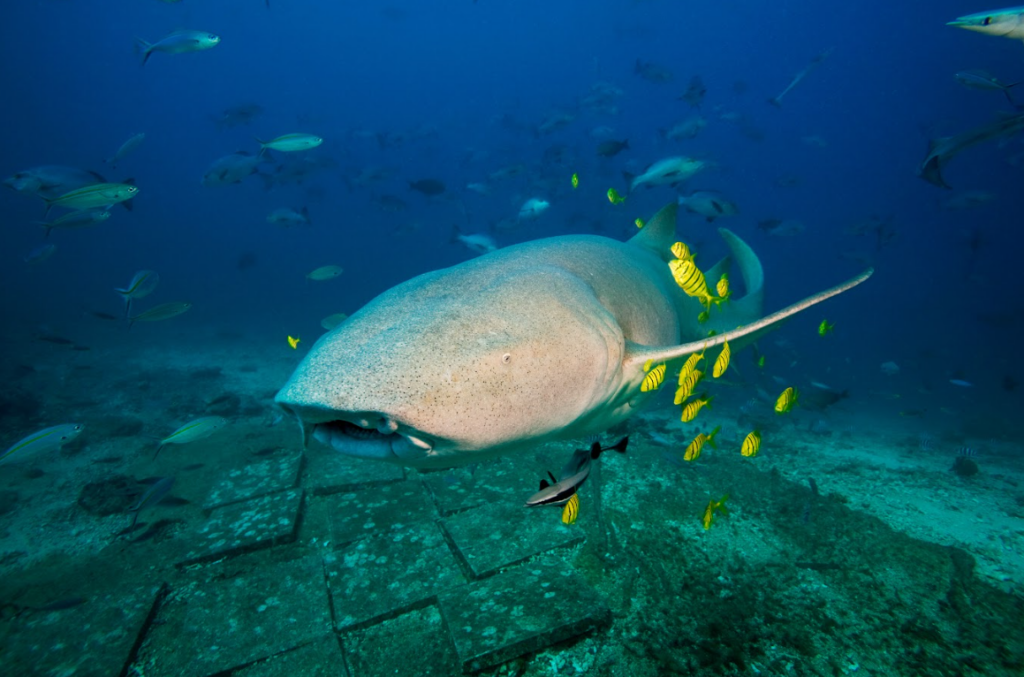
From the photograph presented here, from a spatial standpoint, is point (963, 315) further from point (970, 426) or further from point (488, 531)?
point (488, 531)

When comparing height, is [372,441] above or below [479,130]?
below

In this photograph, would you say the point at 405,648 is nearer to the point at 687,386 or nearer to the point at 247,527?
the point at 247,527

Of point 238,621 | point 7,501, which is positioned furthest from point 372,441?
point 7,501

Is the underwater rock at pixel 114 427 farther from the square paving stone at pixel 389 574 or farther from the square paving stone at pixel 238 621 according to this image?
the square paving stone at pixel 389 574

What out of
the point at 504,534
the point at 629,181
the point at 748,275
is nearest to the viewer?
the point at 504,534

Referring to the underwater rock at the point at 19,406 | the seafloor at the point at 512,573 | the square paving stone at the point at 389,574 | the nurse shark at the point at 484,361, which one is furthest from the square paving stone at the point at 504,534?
the underwater rock at the point at 19,406

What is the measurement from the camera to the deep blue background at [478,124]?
60938 millimetres

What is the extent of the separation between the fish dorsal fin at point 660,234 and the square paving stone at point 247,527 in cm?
448

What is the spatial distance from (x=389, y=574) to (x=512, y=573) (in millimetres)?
1011

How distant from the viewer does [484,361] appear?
1850 mm

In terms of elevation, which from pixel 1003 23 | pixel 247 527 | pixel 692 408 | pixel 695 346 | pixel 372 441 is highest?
pixel 1003 23

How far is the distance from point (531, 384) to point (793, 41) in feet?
397

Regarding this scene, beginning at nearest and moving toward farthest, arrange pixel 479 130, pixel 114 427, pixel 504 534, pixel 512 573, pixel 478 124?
pixel 512 573 < pixel 504 534 < pixel 114 427 < pixel 478 124 < pixel 479 130

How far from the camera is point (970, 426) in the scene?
15070 mm
